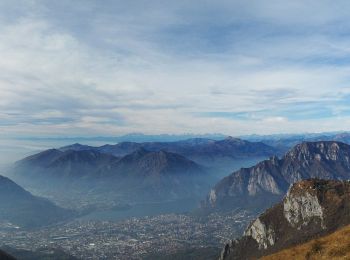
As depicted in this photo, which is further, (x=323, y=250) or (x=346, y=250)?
Answer: (x=323, y=250)

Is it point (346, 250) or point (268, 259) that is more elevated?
point (346, 250)

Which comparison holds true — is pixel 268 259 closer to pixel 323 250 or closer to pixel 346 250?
pixel 323 250

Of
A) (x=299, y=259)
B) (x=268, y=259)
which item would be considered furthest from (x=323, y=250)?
(x=268, y=259)

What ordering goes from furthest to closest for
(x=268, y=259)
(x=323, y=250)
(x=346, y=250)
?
1. (x=268, y=259)
2. (x=323, y=250)
3. (x=346, y=250)

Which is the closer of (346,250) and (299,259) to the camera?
(346,250)

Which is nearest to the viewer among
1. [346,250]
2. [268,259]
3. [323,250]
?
[346,250]

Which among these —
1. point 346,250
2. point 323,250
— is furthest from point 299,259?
point 346,250
